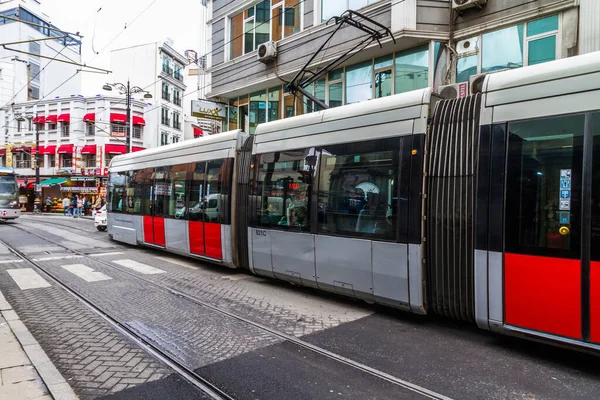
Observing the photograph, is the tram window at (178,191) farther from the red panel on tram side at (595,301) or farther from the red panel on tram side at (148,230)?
the red panel on tram side at (595,301)

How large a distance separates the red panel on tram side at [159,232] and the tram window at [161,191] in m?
0.17

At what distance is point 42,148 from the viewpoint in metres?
41.7

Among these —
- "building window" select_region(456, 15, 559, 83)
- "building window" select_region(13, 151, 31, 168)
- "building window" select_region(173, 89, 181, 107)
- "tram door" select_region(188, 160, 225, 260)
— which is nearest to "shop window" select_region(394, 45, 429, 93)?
"building window" select_region(456, 15, 559, 83)

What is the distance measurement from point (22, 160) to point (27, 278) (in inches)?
1725

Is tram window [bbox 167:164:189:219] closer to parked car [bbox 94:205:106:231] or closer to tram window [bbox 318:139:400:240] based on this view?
tram window [bbox 318:139:400:240]

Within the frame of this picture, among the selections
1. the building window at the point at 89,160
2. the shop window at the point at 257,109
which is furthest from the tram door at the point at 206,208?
the building window at the point at 89,160

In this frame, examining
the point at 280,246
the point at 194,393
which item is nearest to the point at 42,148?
the point at 280,246

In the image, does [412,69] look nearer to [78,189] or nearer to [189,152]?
[189,152]

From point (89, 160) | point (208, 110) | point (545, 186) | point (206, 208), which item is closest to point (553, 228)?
point (545, 186)

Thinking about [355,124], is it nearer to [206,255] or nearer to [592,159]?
[592,159]

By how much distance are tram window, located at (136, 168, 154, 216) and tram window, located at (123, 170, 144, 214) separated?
84 mm

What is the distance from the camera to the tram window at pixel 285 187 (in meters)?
6.66

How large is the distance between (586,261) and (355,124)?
11.1 ft

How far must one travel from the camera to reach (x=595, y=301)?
3.71 m
